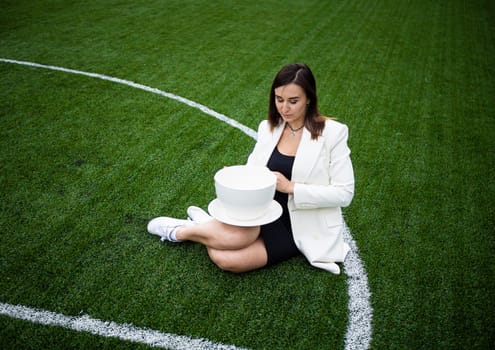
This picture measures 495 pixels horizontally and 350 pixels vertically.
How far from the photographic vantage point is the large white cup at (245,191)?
1964mm

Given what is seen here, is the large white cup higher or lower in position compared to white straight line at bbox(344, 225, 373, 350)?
higher

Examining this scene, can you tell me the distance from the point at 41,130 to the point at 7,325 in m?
2.52

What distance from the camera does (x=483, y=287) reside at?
2.45 metres

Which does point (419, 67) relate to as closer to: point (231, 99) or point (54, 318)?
point (231, 99)

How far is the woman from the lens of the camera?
7.45ft

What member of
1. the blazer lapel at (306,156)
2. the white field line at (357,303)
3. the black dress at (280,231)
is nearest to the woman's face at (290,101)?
the blazer lapel at (306,156)

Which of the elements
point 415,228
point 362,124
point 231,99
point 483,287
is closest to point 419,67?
point 362,124

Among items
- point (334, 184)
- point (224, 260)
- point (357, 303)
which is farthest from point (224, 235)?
point (357, 303)

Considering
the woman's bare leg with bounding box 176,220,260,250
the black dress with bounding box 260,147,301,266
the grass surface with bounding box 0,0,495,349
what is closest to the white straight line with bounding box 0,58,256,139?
the grass surface with bounding box 0,0,495,349

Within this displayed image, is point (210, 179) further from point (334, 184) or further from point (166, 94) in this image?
point (166, 94)

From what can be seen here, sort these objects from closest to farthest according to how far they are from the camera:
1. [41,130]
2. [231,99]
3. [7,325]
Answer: [7,325] → [41,130] → [231,99]

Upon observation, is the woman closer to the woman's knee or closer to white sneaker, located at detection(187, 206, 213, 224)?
the woman's knee

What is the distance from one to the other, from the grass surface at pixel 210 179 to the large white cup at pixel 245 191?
1.91 ft

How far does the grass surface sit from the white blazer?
19cm
